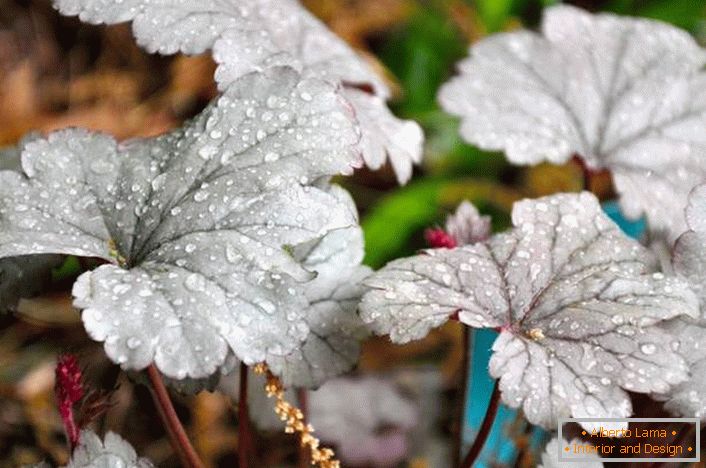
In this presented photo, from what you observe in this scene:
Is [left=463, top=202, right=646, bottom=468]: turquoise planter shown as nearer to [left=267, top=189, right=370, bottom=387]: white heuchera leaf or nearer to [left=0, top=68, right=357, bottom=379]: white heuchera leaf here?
[left=267, top=189, right=370, bottom=387]: white heuchera leaf

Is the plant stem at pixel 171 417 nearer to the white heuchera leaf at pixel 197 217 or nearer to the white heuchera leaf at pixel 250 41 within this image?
the white heuchera leaf at pixel 197 217

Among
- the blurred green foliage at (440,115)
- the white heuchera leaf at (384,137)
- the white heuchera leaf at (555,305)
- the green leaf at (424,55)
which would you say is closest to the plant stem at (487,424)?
the white heuchera leaf at (555,305)

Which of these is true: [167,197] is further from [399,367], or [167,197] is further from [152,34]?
[399,367]

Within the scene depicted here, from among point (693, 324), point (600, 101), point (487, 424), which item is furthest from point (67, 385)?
point (600, 101)

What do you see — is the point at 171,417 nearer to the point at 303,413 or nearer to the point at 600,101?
the point at 303,413

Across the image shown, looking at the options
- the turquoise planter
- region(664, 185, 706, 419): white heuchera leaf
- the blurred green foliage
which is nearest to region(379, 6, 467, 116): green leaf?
the blurred green foliage
